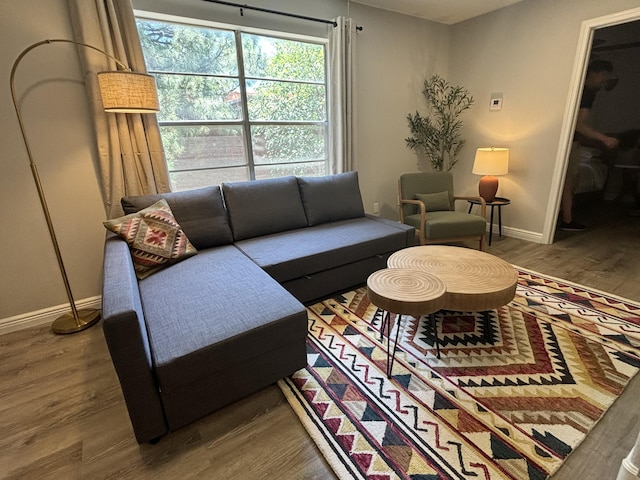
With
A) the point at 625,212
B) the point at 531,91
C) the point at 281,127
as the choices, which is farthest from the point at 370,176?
the point at 625,212

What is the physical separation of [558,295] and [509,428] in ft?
5.09

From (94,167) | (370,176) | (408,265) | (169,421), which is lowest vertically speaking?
(169,421)

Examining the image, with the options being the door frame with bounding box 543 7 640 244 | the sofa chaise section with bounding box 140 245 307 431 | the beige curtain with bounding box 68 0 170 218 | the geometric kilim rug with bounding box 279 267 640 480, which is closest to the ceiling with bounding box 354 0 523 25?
the door frame with bounding box 543 7 640 244

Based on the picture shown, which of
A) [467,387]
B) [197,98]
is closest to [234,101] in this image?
[197,98]

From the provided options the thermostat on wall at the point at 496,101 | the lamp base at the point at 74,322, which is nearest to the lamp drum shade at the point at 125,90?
the lamp base at the point at 74,322

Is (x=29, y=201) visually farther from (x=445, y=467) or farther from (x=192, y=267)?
(x=445, y=467)

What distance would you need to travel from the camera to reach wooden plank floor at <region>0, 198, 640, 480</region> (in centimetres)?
125

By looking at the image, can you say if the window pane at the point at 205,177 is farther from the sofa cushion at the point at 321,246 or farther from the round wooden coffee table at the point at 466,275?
the round wooden coffee table at the point at 466,275

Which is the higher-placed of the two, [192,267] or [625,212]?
[192,267]

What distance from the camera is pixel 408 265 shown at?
81.3 inches

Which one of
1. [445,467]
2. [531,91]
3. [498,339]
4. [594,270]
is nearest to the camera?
[445,467]

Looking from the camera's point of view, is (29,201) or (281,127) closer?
(29,201)

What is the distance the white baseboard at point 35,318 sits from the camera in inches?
87.4

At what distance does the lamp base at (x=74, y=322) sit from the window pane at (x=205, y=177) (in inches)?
45.8
